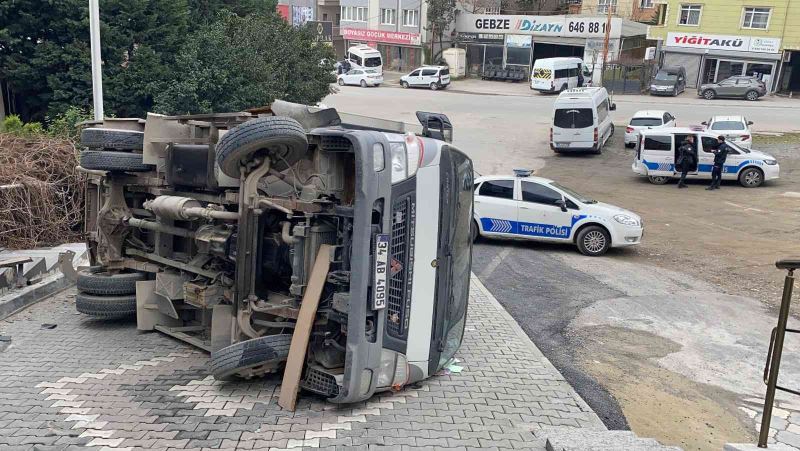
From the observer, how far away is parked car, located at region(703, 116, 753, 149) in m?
23.0

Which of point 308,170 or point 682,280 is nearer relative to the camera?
point 308,170

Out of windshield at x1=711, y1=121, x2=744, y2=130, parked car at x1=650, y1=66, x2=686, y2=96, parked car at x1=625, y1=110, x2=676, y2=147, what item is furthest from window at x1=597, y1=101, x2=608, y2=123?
parked car at x1=650, y1=66, x2=686, y2=96

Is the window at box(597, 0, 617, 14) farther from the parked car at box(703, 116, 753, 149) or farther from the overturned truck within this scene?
the overturned truck

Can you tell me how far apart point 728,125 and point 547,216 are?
13574mm

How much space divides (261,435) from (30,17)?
15.1 meters

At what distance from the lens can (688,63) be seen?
1676 inches

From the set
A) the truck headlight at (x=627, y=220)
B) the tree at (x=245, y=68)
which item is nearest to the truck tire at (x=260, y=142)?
the truck headlight at (x=627, y=220)

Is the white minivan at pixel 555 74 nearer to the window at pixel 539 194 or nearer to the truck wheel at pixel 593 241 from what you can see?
the window at pixel 539 194

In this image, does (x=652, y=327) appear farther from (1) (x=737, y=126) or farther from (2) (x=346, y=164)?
(1) (x=737, y=126)

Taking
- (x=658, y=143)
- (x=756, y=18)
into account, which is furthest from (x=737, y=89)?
(x=658, y=143)

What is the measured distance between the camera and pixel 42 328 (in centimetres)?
755

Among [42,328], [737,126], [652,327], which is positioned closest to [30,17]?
[42,328]

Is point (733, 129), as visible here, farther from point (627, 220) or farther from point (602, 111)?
point (627, 220)

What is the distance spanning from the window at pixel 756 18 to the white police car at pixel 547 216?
33.6 meters
